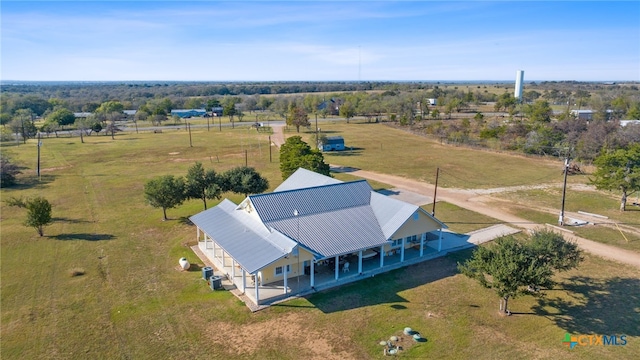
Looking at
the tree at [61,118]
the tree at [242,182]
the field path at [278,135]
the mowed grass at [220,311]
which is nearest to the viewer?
the mowed grass at [220,311]

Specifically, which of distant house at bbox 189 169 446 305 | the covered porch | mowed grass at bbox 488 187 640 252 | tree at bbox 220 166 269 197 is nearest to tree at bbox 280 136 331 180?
tree at bbox 220 166 269 197

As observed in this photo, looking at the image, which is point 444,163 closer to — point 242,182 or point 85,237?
point 242,182

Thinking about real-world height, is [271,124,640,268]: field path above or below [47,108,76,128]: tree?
below

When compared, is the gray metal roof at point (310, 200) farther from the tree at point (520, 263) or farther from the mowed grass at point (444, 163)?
the mowed grass at point (444, 163)

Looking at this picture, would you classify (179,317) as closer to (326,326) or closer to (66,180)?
(326,326)

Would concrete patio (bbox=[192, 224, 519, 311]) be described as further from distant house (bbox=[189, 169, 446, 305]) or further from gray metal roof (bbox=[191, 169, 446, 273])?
gray metal roof (bbox=[191, 169, 446, 273])

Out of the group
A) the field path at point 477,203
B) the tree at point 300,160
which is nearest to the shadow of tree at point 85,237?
the tree at point 300,160
